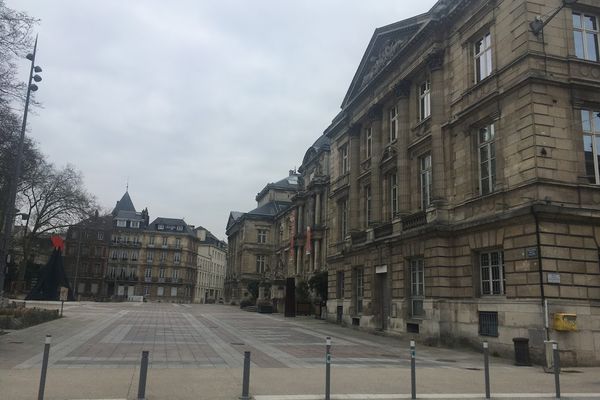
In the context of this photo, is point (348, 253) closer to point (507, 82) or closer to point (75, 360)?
point (507, 82)

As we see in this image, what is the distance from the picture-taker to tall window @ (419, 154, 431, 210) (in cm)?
2350

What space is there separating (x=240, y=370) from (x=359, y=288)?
1894cm

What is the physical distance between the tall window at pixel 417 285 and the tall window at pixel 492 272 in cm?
353

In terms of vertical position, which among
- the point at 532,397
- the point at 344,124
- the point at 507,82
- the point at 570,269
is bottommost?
the point at 532,397

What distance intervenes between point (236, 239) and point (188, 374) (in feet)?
261

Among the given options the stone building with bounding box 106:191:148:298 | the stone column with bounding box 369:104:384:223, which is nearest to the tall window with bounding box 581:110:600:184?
the stone column with bounding box 369:104:384:223

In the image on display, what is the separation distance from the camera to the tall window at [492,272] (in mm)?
17939

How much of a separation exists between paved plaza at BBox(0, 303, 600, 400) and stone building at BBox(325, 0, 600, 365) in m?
2.20

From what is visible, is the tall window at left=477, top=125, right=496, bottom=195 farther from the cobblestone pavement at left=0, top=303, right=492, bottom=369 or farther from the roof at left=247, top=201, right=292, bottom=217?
the roof at left=247, top=201, right=292, bottom=217

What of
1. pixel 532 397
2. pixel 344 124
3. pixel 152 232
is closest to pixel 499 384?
pixel 532 397

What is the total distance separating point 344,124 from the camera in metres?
34.8

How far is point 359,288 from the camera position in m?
30.2

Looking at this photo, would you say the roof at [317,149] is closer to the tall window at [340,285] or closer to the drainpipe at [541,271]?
the tall window at [340,285]

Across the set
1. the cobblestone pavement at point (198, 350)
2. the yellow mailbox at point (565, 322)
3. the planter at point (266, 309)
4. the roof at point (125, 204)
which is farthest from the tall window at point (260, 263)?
the yellow mailbox at point (565, 322)
